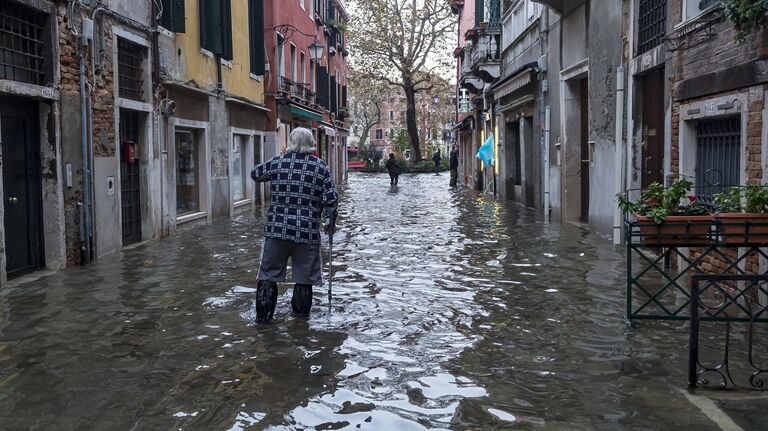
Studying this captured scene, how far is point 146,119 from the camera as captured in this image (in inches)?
494

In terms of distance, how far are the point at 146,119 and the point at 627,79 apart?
7379mm

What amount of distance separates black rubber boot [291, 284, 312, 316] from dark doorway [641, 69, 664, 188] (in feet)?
18.2

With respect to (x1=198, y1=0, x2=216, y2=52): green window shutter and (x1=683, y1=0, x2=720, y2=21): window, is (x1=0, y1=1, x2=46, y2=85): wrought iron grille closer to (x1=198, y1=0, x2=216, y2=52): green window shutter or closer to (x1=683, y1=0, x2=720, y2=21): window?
(x1=198, y1=0, x2=216, y2=52): green window shutter

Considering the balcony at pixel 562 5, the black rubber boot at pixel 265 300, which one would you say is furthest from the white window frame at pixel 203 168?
the black rubber boot at pixel 265 300

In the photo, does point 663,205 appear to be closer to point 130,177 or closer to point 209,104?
point 130,177

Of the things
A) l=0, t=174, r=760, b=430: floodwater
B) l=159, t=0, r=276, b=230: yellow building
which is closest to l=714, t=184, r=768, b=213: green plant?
l=0, t=174, r=760, b=430: floodwater

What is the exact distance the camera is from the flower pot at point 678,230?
5.66m

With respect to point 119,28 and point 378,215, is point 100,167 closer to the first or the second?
point 119,28

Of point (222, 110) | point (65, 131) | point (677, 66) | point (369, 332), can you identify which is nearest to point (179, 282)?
point (65, 131)

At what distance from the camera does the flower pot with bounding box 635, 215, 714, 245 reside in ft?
18.6

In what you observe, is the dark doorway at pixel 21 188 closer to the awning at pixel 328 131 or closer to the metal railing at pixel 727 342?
the metal railing at pixel 727 342

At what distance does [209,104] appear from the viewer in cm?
1630

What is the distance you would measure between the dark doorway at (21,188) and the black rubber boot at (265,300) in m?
3.74

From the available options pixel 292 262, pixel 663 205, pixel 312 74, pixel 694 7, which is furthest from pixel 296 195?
pixel 312 74
